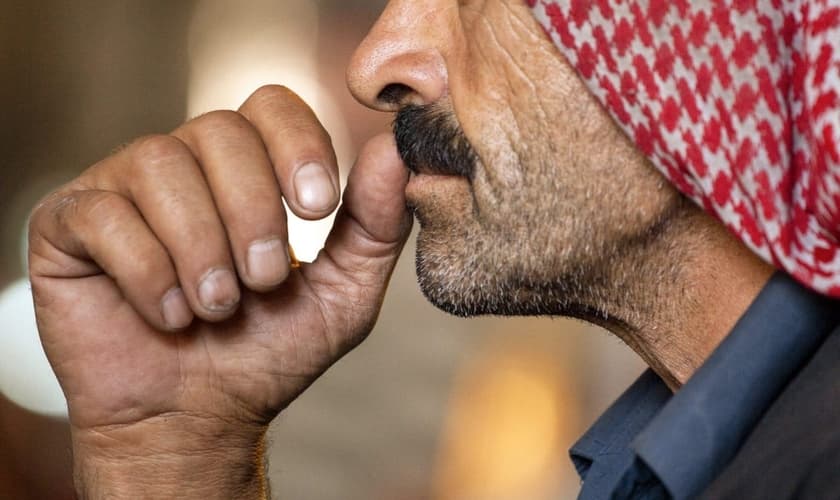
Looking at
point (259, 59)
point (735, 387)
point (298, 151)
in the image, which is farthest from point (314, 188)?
point (259, 59)

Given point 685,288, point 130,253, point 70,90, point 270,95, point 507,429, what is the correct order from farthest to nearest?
point 70,90 < point 507,429 < point 270,95 < point 130,253 < point 685,288

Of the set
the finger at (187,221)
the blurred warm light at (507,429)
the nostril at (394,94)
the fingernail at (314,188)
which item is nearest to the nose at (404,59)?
the nostril at (394,94)

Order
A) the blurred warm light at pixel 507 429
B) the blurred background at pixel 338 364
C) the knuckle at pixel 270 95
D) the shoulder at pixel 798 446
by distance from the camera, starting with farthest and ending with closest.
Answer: the blurred background at pixel 338 364 → the blurred warm light at pixel 507 429 → the knuckle at pixel 270 95 → the shoulder at pixel 798 446

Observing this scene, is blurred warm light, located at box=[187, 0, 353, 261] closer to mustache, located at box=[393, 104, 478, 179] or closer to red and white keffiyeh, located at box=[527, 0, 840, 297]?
mustache, located at box=[393, 104, 478, 179]

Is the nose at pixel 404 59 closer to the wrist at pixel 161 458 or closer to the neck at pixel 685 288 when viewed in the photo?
the neck at pixel 685 288

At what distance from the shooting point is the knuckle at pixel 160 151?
4.62ft

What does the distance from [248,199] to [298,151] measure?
0.08 m

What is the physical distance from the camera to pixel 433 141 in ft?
4.44

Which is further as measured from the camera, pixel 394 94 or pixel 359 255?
pixel 359 255

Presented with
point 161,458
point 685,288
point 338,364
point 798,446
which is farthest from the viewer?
point 338,364

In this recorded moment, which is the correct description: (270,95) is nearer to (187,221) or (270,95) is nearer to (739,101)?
(187,221)

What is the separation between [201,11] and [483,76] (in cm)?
567

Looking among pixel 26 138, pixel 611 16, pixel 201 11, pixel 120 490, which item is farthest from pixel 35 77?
pixel 611 16

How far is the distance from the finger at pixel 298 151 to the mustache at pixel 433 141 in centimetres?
9
